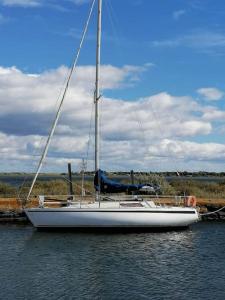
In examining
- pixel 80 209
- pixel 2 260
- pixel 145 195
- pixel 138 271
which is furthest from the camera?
pixel 145 195

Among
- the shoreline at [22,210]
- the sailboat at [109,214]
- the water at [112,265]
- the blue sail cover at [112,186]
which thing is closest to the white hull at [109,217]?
the sailboat at [109,214]

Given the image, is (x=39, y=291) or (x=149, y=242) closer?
(x=39, y=291)

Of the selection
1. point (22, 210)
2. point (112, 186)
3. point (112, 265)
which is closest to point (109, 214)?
point (112, 186)

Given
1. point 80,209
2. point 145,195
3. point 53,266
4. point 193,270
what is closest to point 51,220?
point 80,209

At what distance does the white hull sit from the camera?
29062mm

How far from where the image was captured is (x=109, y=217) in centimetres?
2906

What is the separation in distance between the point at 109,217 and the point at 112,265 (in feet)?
24.2

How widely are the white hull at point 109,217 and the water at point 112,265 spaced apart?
54 centimetres

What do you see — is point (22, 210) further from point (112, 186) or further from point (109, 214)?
point (109, 214)

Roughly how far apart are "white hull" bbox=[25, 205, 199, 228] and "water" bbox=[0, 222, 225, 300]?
21.4 inches

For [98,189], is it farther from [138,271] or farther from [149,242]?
[138,271]

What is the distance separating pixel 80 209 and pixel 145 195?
162 inches

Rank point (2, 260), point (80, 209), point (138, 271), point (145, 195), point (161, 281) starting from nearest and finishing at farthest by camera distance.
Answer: point (161, 281), point (138, 271), point (2, 260), point (80, 209), point (145, 195)

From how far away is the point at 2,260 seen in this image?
74.4 feet
